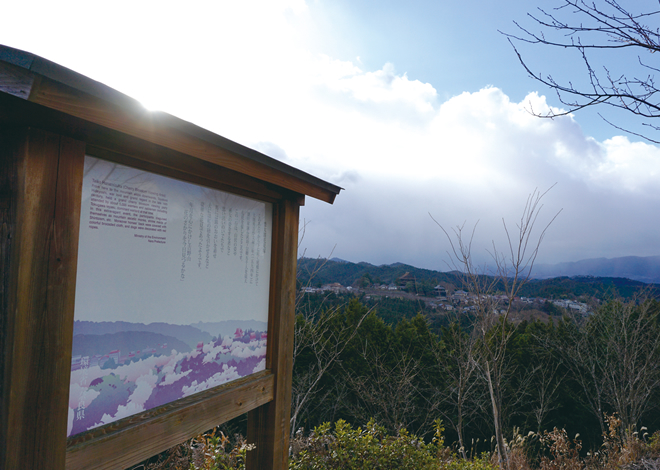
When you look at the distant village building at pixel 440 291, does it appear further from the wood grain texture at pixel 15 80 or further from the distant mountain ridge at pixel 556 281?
the wood grain texture at pixel 15 80

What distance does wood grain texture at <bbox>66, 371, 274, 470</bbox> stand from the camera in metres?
1.29

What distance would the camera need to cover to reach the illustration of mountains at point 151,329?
1.31 m

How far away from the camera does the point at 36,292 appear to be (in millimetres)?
1133

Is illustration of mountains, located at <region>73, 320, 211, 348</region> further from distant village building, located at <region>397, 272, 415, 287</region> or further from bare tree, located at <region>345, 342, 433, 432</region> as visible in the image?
bare tree, located at <region>345, 342, 433, 432</region>

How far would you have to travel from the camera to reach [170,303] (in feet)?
5.27

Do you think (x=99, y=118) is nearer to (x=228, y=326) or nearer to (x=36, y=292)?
(x=36, y=292)

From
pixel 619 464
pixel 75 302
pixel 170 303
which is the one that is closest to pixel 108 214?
pixel 75 302

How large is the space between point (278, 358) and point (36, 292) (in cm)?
137

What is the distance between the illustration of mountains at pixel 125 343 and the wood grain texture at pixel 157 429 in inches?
10.3

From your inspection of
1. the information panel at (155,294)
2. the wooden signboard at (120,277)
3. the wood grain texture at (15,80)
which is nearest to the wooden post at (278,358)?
the wooden signboard at (120,277)

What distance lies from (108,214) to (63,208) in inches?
7.2

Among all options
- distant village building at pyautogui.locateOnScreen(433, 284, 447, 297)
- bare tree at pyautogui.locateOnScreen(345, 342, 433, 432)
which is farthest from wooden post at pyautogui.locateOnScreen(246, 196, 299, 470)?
bare tree at pyautogui.locateOnScreen(345, 342, 433, 432)

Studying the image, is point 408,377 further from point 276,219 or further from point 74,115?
point 74,115

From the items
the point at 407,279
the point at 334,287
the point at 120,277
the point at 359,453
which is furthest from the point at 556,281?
the point at 120,277
